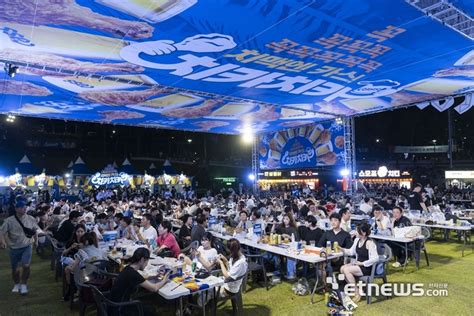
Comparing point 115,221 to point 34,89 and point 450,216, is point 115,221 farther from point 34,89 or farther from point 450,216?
point 450,216

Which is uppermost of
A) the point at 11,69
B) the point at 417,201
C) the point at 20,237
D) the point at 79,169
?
the point at 11,69

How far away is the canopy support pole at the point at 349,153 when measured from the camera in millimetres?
14617

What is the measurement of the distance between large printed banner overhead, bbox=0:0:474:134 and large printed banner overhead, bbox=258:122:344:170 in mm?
3183

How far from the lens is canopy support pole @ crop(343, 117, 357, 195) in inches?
575

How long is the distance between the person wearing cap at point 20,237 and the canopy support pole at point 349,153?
39.5ft

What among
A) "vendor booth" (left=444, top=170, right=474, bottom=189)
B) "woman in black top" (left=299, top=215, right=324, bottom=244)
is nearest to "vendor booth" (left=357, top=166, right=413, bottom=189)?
"vendor booth" (left=444, top=170, right=474, bottom=189)

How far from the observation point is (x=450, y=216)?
9953 mm

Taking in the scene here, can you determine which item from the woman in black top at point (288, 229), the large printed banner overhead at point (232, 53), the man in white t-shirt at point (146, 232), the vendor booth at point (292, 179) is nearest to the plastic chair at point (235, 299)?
the woman in black top at point (288, 229)

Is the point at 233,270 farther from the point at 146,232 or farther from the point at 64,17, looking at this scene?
the point at 64,17

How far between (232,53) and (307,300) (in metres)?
5.05

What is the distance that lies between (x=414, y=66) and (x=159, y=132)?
33.4 metres

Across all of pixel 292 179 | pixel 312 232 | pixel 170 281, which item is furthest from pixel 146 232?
pixel 292 179

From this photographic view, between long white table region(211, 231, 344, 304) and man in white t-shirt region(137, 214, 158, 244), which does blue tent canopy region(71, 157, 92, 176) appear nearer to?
man in white t-shirt region(137, 214, 158, 244)

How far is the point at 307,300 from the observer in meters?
5.91
